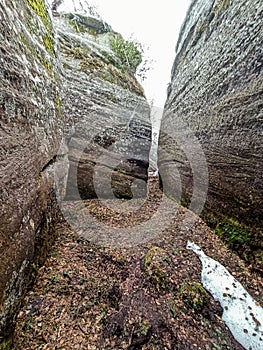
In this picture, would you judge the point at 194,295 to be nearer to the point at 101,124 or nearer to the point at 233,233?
the point at 233,233

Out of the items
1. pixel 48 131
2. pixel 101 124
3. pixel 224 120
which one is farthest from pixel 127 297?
pixel 101 124

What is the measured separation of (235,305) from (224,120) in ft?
11.7

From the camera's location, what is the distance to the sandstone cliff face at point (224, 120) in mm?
3695

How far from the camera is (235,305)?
9.36ft

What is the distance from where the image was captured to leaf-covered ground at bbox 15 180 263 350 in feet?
8.02

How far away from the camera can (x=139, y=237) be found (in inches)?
176

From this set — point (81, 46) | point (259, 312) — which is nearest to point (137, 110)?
point (81, 46)

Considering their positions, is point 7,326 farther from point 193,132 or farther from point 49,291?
point 193,132

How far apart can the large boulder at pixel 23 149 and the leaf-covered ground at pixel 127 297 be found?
0.39 m

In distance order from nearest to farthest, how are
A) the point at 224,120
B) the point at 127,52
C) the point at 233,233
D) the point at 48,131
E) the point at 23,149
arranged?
the point at 23,149 → the point at 48,131 → the point at 233,233 → the point at 224,120 → the point at 127,52

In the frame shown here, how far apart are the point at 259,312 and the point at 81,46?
378 inches

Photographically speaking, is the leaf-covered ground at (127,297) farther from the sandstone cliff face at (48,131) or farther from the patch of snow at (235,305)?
the sandstone cliff face at (48,131)

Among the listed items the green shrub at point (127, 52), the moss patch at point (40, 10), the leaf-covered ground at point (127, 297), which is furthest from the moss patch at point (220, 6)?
the leaf-covered ground at point (127, 297)

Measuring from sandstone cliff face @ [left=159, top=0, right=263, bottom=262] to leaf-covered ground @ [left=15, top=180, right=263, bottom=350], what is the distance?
1012 mm
